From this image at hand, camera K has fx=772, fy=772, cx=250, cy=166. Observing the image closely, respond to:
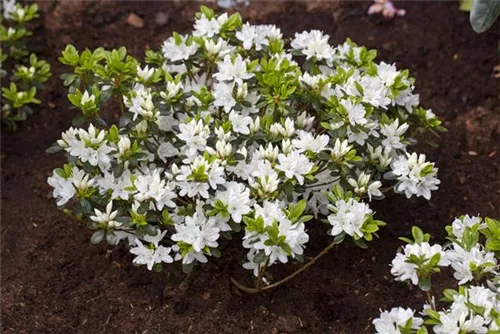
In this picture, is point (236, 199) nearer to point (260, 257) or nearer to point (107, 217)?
point (260, 257)

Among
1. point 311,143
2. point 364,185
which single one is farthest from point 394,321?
point 311,143

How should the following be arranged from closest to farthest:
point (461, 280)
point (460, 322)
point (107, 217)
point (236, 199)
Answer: point (460, 322) < point (461, 280) < point (236, 199) < point (107, 217)

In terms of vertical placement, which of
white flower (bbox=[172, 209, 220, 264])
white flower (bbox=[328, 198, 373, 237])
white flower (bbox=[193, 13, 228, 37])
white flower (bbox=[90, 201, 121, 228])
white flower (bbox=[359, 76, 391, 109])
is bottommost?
white flower (bbox=[90, 201, 121, 228])

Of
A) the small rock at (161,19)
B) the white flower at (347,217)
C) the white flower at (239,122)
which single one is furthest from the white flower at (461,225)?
the small rock at (161,19)

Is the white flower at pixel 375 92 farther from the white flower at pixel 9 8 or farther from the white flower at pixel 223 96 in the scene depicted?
the white flower at pixel 9 8

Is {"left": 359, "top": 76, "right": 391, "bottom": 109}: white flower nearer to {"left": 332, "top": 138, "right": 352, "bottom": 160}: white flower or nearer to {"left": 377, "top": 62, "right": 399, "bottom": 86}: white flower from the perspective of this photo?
{"left": 377, "top": 62, "right": 399, "bottom": 86}: white flower

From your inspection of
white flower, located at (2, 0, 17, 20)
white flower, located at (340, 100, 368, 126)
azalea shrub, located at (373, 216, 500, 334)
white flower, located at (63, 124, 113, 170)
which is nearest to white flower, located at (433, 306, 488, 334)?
azalea shrub, located at (373, 216, 500, 334)

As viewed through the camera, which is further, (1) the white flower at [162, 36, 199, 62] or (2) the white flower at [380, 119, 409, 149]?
(1) the white flower at [162, 36, 199, 62]
